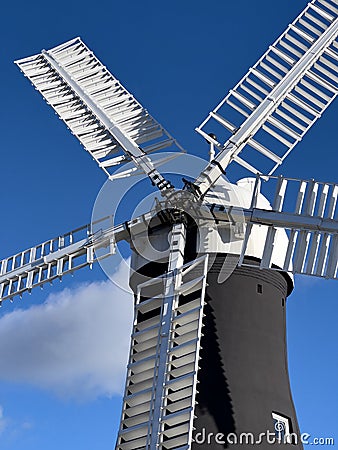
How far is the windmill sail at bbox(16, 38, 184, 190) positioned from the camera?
12.4m

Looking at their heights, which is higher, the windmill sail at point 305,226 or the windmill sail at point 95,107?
the windmill sail at point 95,107

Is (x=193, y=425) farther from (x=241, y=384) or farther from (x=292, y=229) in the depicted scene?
(x=292, y=229)

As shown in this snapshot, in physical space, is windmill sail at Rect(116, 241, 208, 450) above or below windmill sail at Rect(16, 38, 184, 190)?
below

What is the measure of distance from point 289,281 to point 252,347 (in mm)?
1451

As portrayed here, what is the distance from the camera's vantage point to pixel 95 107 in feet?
43.2

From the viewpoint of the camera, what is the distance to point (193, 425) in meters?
A: 9.88

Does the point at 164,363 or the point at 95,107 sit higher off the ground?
the point at 95,107

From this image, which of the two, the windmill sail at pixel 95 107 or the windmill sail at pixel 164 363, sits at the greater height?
the windmill sail at pixel 95 107

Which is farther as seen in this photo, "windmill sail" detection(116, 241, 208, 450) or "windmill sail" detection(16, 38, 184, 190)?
"windmill sail" detection(16, 38, 184, 190)

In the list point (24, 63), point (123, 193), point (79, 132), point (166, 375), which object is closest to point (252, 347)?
point (166, 375)

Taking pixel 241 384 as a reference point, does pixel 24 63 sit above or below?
above

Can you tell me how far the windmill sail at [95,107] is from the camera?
40.6 ft

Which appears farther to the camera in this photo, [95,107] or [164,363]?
[95,107]

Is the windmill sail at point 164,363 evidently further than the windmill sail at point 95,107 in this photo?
No
